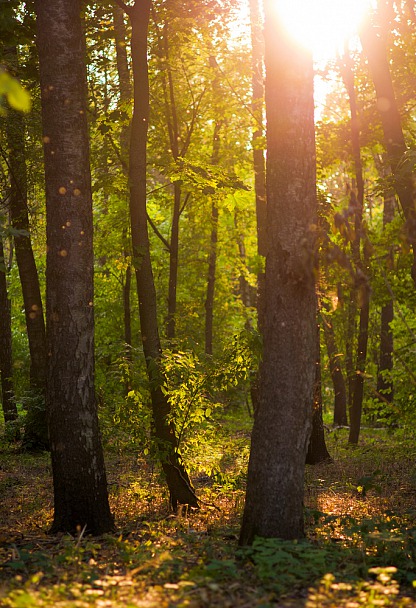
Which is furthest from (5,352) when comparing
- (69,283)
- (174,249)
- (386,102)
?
(69,283)

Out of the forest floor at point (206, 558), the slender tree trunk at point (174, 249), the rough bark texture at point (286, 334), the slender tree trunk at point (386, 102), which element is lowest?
the forest floor at point (206, 558)

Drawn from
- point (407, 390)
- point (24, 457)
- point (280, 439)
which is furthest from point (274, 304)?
point (24, 457)

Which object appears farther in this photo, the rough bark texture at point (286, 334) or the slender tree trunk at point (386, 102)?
the slender tree trunk at point (386, 102)

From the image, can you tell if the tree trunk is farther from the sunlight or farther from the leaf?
the leaf

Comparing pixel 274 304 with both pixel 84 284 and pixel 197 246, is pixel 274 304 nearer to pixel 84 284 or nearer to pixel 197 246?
pixel 84 284

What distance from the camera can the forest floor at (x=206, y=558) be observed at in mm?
5199

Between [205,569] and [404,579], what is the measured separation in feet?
5.91

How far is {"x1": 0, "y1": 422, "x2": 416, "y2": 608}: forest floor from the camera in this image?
17.1 feet

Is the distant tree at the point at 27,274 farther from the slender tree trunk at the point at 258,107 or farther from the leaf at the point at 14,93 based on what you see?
the leaf at the point at 14,93

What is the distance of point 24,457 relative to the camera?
53.2 feet

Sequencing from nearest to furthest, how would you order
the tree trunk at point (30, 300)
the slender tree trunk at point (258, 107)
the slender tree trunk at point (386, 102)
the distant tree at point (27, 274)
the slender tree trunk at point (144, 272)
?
the slender tree trunk at point (144, 272) < the slender tree trunk at point (386, 102) < the distant tree at point (27, 274) < the tree trunk at point (30, 300) < the slender tree trunk at point (258, 107)

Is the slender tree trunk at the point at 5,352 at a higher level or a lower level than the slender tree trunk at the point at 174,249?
lower

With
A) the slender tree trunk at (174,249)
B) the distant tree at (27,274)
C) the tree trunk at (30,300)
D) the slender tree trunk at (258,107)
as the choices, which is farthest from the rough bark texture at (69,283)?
the slender tree trunk at (258,107)

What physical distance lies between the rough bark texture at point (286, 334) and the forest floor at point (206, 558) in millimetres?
444
